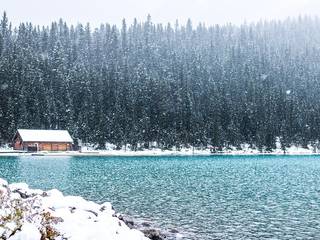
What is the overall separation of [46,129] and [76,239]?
99.9 m

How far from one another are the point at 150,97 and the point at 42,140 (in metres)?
34.0

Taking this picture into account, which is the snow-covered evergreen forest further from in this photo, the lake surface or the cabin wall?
the lake surface

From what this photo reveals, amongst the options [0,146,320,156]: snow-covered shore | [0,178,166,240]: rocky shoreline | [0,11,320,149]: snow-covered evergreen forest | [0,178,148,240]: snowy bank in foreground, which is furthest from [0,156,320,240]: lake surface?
[0,11,320,149]: snow-covered evergreen forest

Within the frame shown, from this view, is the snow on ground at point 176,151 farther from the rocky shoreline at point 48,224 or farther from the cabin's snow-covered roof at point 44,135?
the rocky shoreline at point 48,224

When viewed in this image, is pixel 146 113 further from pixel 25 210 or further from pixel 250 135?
pixel 25 210

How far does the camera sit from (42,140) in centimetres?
9856

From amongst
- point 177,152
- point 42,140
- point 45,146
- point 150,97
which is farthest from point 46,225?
point 150,97

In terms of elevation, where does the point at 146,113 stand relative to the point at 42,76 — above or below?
below

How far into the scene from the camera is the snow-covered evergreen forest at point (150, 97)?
110m

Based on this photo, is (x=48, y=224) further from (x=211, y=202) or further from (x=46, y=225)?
(x=211, y=202)

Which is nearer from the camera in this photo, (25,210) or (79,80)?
(25,210)

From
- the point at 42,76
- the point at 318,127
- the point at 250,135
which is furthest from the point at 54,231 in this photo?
the point at 318,127

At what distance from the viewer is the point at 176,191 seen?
1350 inches

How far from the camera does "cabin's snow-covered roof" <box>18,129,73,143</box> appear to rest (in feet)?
Answer: 319
